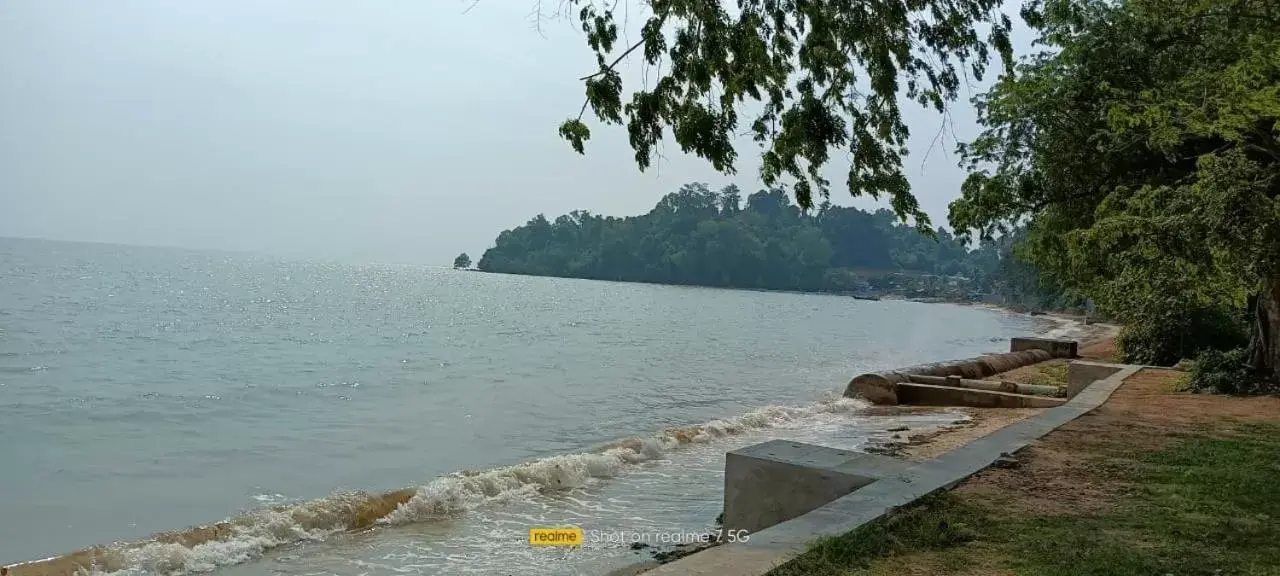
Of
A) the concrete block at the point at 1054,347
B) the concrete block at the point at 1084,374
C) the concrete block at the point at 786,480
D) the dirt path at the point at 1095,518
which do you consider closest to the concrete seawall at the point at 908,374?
the concrete block at the point at 1084,374

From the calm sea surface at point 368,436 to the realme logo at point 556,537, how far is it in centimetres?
22

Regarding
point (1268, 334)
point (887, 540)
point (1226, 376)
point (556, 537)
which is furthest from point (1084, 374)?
point (887, 540)

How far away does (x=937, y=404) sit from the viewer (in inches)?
791

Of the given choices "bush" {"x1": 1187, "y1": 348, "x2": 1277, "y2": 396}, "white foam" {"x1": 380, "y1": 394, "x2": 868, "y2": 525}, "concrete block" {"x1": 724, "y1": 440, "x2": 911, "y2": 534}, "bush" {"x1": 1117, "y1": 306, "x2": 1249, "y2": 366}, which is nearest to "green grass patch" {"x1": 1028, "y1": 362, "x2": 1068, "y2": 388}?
"bush" {"x1": 1117, "y1": 306, "x2": 1249, "y2": 366}

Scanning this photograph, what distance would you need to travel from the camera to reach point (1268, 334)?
15094mm

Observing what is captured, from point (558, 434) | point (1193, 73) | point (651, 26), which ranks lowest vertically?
point (558, 434)

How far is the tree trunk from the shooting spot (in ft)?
48.2

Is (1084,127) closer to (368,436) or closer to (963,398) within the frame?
(963,398)

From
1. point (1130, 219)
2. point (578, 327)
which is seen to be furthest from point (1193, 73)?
point (578, 327)

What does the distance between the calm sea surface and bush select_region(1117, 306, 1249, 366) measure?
27.0 ft

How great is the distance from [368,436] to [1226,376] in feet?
49.1

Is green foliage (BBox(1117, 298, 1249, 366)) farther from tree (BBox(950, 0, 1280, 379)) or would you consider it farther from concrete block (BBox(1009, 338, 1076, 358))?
concrete block (BBox(1009, 338, 1076, 358))

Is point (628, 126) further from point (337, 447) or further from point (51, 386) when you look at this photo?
point (51, 386)

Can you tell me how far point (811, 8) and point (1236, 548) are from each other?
517 cm
